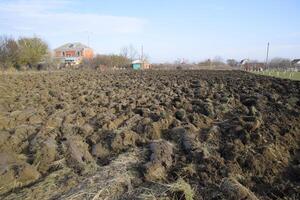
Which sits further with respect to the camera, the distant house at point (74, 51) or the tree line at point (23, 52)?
the distant house at point (74, 51)

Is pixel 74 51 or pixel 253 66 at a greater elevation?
pixel 74 51

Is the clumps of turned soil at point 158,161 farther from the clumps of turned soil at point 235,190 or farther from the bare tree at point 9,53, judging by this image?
the bare tree at point 9,53

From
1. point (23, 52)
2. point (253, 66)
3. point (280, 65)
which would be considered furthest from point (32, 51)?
point (280, 65)

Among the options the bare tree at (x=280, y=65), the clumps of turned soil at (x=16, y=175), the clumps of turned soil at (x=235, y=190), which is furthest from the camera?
the bare tree at (x=280, y=65)

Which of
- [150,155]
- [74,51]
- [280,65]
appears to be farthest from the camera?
[74,51]

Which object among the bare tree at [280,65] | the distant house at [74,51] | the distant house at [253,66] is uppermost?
the distant house at [74,51]

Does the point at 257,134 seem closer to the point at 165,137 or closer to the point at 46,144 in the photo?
the point at 165,137

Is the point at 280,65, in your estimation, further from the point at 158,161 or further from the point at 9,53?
the point at 158,161

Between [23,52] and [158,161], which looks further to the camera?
[23,52]

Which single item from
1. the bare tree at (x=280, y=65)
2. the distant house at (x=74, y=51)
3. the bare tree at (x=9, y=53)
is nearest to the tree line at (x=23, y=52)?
the bare tree at (x=9, y=53)

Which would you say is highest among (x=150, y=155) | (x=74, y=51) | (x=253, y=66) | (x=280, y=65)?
(x=150, y=155)

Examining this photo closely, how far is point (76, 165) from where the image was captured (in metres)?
5.61

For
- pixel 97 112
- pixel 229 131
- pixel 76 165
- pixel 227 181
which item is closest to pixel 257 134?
pixel 229 131

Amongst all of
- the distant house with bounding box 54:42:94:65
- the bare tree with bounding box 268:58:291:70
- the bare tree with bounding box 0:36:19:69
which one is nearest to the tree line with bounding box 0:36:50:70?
the bare tree with bounding box 0:36:19:69
